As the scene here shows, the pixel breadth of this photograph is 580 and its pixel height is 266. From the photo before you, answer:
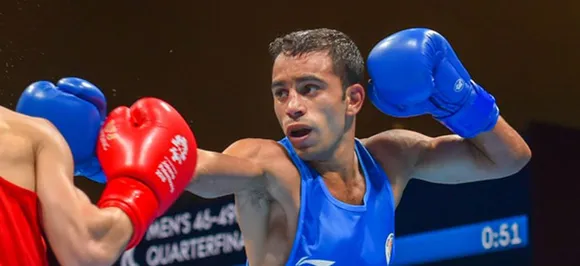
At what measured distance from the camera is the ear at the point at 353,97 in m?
2.45

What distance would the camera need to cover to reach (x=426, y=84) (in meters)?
2.32

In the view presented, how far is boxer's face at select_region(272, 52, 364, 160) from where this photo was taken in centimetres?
230

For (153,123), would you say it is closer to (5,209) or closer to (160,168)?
(160,168)

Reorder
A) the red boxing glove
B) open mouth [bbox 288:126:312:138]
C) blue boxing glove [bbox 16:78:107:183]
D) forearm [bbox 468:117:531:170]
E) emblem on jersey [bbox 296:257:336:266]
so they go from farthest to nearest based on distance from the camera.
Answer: forearm [bbox 468:117:531:170] → open mouth [bbox 288:126:312:138] → emblem on jersey [bbox 296:257:336:266] → blue boxing glove [bbox 16:78:107:183] → the red boxing glove

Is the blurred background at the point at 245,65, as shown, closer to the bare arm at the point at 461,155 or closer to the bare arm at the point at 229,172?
the bare arm at the point at 461,155

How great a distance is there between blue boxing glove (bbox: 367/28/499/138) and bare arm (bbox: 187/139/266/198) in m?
0.38

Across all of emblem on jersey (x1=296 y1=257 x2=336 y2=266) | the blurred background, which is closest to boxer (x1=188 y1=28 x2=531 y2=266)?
emblem on jersey (x1=296 y1=257 x2=336 y2=266)

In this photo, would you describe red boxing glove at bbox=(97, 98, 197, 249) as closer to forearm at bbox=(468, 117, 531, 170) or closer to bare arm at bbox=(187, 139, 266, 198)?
bare arm at bbox=(187, 139, 266, 198)

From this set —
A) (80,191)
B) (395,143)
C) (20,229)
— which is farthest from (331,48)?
(20,229)

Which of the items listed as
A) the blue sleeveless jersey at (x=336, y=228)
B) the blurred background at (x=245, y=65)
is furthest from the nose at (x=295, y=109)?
the blurred background at (x=245, y=65)

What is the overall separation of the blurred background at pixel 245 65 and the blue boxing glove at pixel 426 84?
5.01 feet

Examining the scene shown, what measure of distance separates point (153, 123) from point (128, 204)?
0.74 ft

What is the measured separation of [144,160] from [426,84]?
94 centimetres

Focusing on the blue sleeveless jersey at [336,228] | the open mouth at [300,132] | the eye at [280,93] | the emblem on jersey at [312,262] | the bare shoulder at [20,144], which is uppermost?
the bare shoulder at [20,144]
